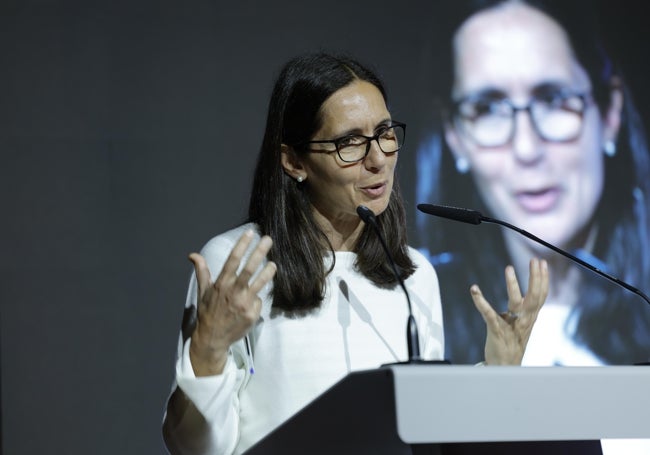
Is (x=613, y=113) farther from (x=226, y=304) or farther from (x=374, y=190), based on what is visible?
(x=226, y=304)

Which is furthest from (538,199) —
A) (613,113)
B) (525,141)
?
(613,113)

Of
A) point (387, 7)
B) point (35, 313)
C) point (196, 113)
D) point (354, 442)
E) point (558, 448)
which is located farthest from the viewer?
point (387, 7)

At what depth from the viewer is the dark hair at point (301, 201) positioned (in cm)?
199

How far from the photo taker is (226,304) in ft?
4.83

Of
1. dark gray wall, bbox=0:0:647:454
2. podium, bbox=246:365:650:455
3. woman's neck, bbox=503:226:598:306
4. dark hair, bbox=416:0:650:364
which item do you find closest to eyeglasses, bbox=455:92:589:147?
dark hair, bbox=416:0:650:364

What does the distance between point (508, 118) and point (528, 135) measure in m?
0.11

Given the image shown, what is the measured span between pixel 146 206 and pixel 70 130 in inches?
15.2

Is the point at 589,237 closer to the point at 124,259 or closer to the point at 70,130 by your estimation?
the point at 124,259

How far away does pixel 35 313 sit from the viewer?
3.04 meters

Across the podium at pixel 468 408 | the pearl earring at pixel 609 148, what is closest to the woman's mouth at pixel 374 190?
the podium at pixel 468 408

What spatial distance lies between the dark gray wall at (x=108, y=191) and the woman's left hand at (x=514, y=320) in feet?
5.23

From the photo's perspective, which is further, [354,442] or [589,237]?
[589,237]

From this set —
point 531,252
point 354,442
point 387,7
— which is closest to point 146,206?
point 387,7

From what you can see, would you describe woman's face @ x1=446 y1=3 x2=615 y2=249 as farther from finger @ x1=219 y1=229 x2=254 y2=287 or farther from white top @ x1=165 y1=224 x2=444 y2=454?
finger @ x1=219 y1=229 x2=254 y2=287
